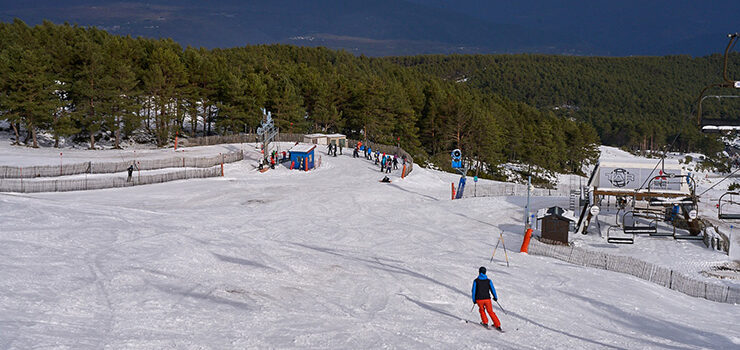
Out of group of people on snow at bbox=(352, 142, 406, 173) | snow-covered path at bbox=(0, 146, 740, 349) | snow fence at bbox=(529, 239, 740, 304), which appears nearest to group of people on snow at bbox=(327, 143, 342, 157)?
group of people on snow at bbox=(352, 142, 406, 173)

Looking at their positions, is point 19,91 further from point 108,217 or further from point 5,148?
point 108,217

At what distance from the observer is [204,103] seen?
218ft

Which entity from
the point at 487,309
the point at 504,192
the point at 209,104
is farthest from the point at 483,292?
the point at 209,104

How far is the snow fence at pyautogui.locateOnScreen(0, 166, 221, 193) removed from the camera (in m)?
32.9

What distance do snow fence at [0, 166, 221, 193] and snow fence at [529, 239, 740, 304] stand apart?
87.5 feet

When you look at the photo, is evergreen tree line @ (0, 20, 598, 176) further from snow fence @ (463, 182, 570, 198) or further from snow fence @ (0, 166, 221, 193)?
snow fence @ (463, 182, 570, 198)

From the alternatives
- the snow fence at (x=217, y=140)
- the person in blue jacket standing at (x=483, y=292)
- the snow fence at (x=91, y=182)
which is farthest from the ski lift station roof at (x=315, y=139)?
the person in blue jacket standing at (x=483, y=292)

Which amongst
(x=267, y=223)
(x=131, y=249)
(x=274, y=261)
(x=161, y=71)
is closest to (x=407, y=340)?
(x=274, y=261)

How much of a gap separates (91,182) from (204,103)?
32.8m

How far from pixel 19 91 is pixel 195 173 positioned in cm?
2246

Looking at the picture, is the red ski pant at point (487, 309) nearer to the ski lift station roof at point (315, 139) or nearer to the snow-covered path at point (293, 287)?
the snow-covered path at point (293, 287)

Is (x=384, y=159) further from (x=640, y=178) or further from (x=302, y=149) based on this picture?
(x=640, y=178)

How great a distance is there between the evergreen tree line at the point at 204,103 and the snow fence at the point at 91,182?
1897 centimetres

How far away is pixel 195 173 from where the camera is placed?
40.9 m
